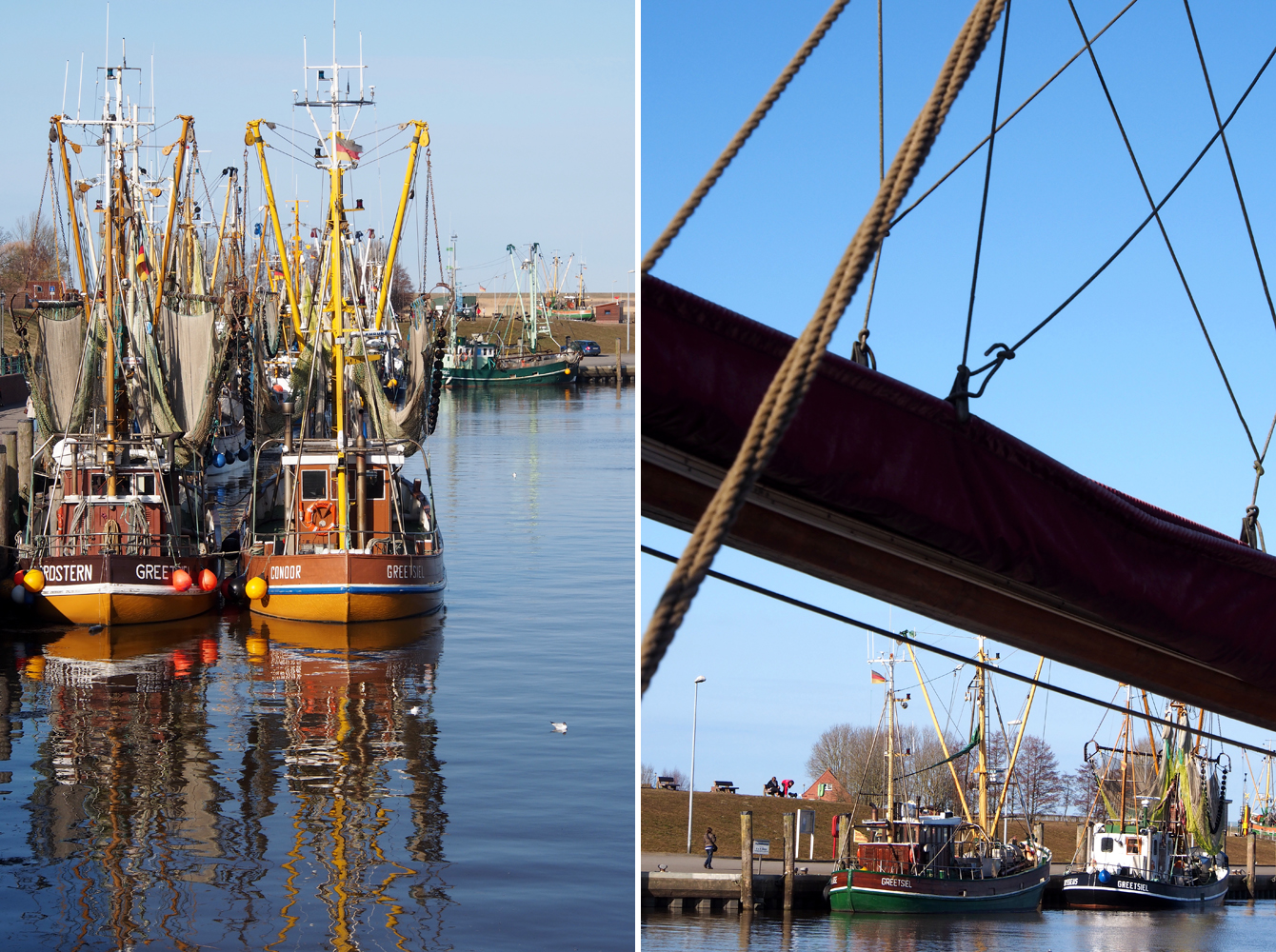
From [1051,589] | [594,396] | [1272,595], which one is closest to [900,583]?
[1051,589]

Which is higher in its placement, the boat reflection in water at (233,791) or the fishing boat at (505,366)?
the fishing boat at (505,366)

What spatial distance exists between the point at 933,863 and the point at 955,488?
29676 mm

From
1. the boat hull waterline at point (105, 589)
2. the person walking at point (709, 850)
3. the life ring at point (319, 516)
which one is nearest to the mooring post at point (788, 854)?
the person walking at point (709, 850)

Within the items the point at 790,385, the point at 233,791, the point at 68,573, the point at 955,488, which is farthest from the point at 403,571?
the point at 790,385

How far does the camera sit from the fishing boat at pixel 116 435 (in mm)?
23359

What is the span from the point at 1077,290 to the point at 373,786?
483 inches

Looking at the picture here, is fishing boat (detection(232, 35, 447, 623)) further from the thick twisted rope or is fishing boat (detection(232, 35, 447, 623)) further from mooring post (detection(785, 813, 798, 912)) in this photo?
the thick twisted rope

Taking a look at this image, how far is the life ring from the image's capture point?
23875 millimetres

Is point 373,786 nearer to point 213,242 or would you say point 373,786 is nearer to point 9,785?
point 9,785

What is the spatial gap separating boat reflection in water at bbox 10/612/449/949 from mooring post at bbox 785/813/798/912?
300 inches

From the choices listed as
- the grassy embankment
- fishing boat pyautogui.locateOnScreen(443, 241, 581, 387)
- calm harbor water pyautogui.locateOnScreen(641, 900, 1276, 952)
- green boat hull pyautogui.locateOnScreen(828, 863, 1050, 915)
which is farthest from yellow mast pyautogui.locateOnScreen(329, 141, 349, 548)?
fishing boat pyautogui.locateOnScreen(443, 241, 581, 387)

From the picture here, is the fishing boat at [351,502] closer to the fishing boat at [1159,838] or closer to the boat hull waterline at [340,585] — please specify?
the boat hull waterline at [340,585]

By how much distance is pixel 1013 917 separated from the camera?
106ft

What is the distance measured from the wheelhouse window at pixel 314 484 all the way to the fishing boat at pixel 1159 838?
67.6 ft
